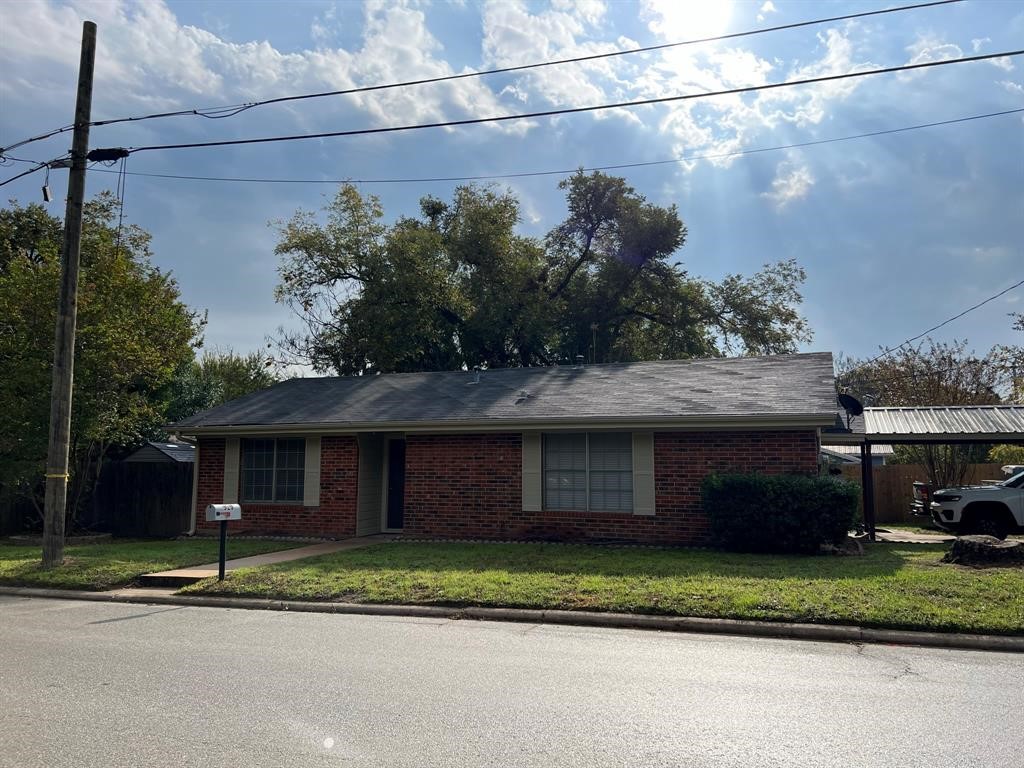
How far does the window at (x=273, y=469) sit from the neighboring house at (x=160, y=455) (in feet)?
9.93

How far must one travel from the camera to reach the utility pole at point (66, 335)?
1193 centimetres

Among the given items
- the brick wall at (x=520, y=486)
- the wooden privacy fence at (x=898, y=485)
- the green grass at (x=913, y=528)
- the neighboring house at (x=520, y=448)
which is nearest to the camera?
the brick wall at (x=520, y=486)

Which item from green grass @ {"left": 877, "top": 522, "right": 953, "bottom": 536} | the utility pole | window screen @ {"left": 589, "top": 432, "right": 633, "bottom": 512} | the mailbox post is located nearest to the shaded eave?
window screen @ {"left": 589, "top": 432, "right": 633, "bottom": 512}

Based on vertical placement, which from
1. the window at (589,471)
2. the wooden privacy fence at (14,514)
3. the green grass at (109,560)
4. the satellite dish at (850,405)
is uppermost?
the satellite dish at (850,405)

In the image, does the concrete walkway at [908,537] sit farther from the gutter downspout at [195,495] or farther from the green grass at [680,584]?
the gutter downspout at [195,495]

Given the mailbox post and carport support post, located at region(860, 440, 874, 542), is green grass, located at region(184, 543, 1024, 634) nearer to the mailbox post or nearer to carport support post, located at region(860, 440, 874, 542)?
the mailbox post

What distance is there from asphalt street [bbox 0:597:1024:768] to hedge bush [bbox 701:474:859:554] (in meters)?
4.96

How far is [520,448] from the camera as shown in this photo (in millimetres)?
14625

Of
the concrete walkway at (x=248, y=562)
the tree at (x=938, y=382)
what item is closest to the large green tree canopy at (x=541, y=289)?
the tree at (x=938, y=382)

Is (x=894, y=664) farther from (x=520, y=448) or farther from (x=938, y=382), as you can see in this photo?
(x=938, y=382)

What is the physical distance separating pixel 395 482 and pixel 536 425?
14.2 ft

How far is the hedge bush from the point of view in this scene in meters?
11.8

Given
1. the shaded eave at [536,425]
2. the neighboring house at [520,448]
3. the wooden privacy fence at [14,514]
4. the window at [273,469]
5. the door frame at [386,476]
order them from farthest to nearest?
the wooden privacy fence at [14,514] → the door frame at [386,476] → the window at [273,469] → the neighboring house at [520,448] → the shaded eave at [536,425]

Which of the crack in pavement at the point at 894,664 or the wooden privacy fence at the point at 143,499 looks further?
the wooden privacy fence at the point at 143,499
